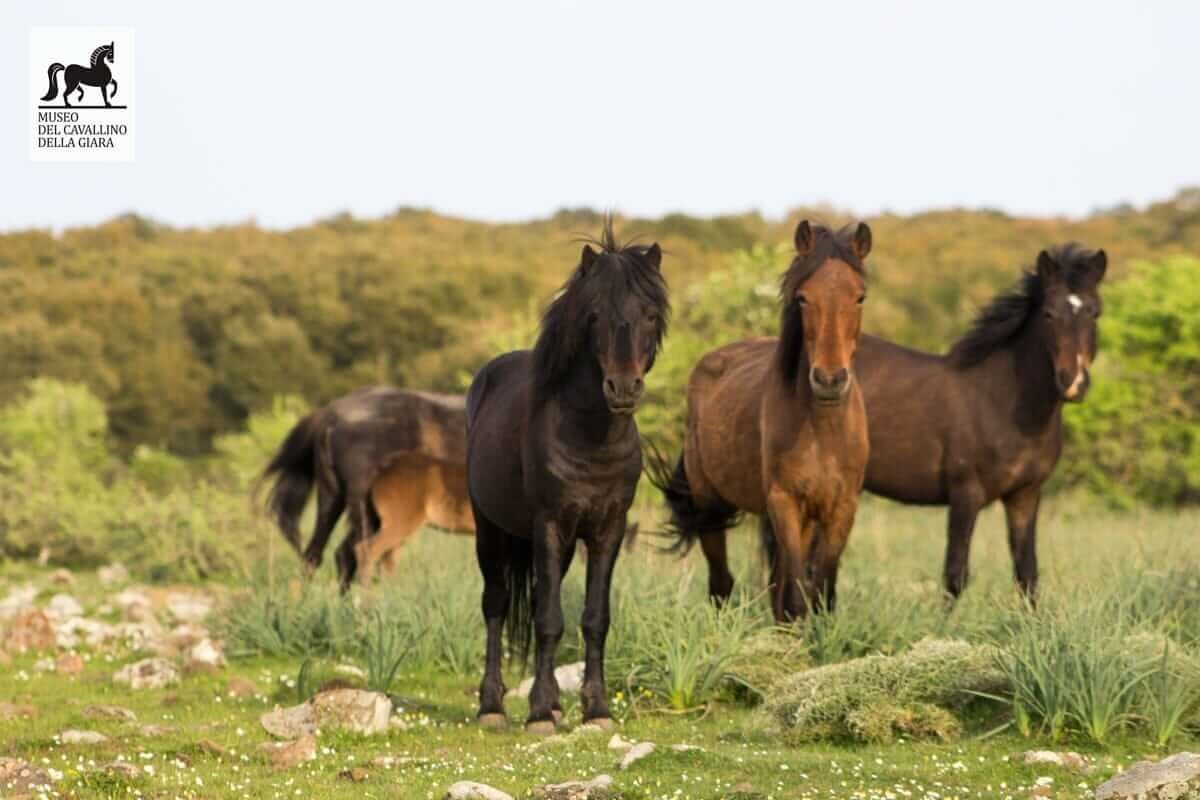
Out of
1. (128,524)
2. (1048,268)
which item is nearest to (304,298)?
(128,524)

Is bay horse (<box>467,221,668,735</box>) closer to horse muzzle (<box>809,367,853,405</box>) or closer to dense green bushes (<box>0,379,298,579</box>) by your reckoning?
horse muzzle (<box>809,367,853,405</box>)

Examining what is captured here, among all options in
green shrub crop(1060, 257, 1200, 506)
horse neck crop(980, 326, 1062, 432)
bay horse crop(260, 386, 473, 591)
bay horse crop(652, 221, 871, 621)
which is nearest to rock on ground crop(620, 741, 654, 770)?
bay horse crop(652, 221, 871, 621)

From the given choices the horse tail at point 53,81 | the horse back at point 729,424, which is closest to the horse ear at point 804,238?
the horse back at point 729,424

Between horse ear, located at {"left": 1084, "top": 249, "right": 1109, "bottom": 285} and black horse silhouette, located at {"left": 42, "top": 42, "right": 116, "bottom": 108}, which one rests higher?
black horse silhouette, located at {"left": 42, "top": 42, "right": 116, "bottom": 108}

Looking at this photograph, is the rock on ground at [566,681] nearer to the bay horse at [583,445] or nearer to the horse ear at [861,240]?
the bay horse at [583,445]

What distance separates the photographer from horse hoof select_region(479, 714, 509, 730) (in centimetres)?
841

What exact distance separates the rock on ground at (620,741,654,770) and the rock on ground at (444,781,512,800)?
31.0 inches

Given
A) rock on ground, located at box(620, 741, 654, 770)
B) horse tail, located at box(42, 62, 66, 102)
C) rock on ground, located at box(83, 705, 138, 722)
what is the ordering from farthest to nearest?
horse tail, located at box(42, 62, 66, 102), rock on ground, located at box(83, 705, 138, 722), rock on ground, located at box(620, 741, 654, 770)

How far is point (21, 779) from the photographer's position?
6.18 metres

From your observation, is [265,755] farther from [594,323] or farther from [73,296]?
[73,296]

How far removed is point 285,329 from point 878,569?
101 feet

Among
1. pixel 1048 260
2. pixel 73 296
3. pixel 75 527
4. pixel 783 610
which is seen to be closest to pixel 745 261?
pixel 75 527

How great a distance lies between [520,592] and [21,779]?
335cm

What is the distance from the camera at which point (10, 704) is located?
9.05 meters
